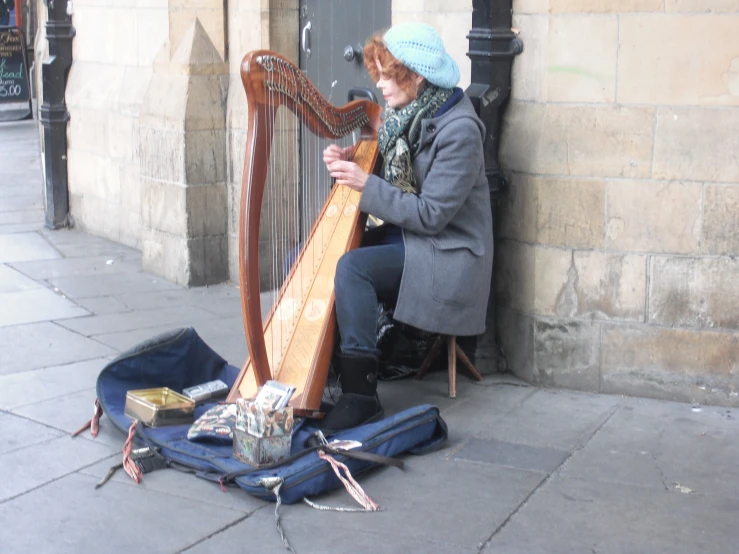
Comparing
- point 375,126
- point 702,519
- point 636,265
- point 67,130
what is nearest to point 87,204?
point 67,130

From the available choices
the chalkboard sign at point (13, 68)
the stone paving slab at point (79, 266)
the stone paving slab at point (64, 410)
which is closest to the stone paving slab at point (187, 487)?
the stone paving slab at point (64, 410)

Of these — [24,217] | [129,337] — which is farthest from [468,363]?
[24,217]

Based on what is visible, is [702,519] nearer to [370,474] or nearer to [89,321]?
[370,474]

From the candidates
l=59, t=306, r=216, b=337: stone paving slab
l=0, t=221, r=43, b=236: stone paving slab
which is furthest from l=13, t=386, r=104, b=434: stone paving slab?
l=0, t=221, r=43, b=236: stone paving slab

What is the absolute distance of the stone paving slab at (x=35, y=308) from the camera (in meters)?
5.53

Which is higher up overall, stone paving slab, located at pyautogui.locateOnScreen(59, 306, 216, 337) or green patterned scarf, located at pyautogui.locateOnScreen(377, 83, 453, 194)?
green patterned scarf, located at pyautogui.locateOnScreen(377, 83, 453, 194)

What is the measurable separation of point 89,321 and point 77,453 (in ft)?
6.12

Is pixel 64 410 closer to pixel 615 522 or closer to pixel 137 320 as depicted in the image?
pixel 137 320

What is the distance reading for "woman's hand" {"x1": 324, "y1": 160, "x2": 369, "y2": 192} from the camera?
3893 mm

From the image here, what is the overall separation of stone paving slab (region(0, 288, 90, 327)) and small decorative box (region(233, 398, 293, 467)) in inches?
→ 94.8

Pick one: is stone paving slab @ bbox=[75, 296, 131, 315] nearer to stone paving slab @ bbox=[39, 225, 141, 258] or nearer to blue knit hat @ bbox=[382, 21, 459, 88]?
stone paving slab @ bbox=[39, 225, 141, 258]

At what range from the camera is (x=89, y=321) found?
551 centimetres

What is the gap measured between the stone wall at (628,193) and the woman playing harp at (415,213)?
0.41 meters

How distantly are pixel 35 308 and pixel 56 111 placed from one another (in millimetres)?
2573
